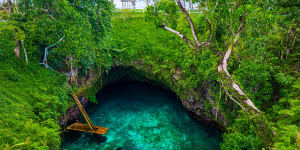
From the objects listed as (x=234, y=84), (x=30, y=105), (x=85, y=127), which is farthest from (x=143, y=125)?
(x=234, y=84)

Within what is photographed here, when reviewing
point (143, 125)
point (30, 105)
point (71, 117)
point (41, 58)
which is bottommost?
point (143, 125)

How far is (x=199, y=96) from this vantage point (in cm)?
1758

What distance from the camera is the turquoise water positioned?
15.2 meters

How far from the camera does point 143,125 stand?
17.7 m

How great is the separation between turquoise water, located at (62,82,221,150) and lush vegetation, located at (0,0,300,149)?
104 inches

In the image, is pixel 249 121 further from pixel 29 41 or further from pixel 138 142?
pixel 29 41

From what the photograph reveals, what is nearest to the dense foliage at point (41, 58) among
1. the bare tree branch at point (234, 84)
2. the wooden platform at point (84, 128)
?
the wooden platform at point (84, 128)

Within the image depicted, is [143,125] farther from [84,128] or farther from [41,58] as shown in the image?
[41,58]

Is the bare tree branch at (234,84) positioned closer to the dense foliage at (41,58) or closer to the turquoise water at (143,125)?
the turquoise water at (143,125)

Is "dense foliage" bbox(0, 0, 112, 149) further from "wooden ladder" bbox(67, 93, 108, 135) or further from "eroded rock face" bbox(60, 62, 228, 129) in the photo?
"eroded rock face" bbox(60, 62, 228, 129)

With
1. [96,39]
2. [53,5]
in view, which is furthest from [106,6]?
[53,5]

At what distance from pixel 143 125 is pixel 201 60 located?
8.88 metres

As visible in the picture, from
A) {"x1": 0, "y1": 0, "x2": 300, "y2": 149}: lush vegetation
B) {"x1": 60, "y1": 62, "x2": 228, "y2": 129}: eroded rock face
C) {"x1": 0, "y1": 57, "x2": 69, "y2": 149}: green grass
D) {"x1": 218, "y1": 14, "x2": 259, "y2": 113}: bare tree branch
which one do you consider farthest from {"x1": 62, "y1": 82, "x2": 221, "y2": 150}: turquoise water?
{"x1": 218, "y1": 14, "x2": 259, "y2": 113}: bare tree branch

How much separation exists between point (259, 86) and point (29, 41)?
65.1 feet
